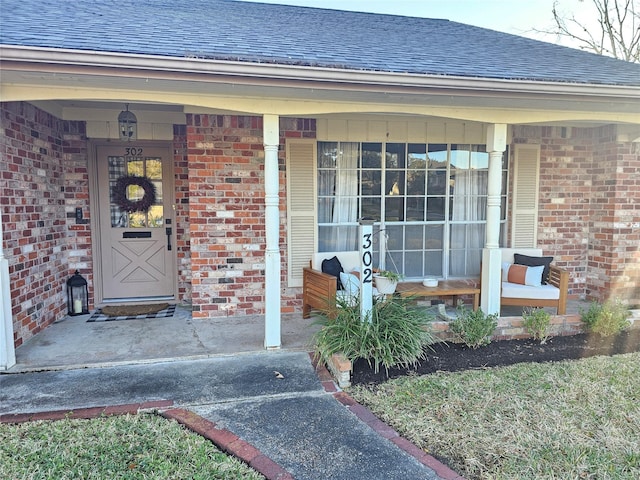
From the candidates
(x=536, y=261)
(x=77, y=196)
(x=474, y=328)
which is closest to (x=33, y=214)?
(x=77, y=196)

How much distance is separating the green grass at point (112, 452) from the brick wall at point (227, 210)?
2.39 m

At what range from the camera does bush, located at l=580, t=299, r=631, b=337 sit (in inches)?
175

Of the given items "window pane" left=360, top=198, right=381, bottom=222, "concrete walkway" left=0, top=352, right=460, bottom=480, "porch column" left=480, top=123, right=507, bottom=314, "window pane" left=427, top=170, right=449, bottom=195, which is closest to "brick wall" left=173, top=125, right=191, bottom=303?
"concrete walkway" left=0, top=352, right=460, bottom=480

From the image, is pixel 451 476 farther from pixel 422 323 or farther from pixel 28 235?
pixel 28 235

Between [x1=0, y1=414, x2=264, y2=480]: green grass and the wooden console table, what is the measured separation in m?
2.80

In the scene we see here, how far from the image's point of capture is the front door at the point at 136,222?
5.69 meters

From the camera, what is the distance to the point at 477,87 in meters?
3.94

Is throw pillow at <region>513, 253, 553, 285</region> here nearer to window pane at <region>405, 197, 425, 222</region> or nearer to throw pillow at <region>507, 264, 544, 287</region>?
throw pillow at <region>507, 264, 544, 287</region>

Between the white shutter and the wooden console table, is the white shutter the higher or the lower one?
the higher one

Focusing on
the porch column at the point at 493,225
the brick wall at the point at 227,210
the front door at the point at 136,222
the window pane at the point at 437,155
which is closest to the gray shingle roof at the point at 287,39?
the porch column at the point at 493,225

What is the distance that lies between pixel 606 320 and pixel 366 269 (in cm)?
281

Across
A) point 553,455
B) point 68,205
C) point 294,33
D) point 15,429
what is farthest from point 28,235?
point 553,455

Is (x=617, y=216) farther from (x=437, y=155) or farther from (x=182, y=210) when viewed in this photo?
(x=182, y=210)

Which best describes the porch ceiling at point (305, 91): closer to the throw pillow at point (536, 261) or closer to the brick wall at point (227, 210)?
the brick wall at point (227, 210)
